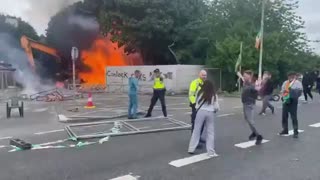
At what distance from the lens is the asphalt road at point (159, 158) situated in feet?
21.4

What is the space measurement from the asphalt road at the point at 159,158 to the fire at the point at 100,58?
3025 cm

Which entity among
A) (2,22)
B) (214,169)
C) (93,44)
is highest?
(2,22)

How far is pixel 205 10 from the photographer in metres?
34.5

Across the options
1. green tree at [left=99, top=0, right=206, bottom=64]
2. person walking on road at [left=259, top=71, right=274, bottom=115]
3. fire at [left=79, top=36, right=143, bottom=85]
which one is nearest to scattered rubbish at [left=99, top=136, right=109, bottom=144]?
person walking on road at [left=259, top=71, right=274, bottom=115]

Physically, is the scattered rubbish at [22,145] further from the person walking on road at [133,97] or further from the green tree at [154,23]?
the green tree at [154,23]

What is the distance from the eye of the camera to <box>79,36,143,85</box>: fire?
41.5 metres

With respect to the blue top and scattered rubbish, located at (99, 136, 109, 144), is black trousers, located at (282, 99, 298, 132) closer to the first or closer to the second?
scattered rubbish, located at (99, 136, 109, 144)

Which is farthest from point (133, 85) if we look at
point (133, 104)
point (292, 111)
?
point (292, 111)

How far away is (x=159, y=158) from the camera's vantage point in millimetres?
7656

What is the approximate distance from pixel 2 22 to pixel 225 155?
47.7 metres

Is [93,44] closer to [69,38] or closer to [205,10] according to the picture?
[69,38]

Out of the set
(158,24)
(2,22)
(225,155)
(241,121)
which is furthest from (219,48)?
(2,22)

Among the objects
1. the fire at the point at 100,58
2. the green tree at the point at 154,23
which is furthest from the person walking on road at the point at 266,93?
the fire at the point at 100,58

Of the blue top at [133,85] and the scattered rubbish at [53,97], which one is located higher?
the blue top at [133,85]
